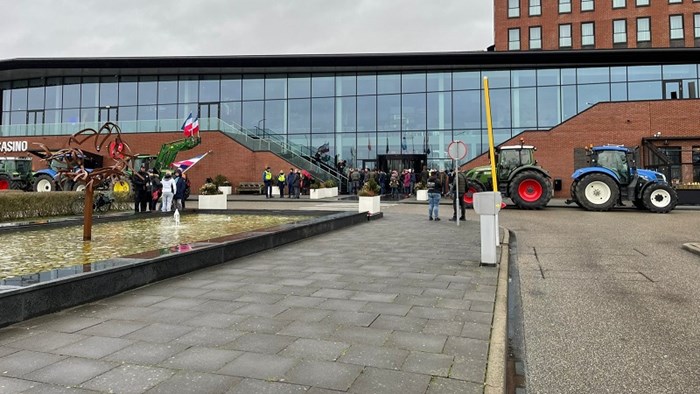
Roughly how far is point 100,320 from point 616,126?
3184 cm

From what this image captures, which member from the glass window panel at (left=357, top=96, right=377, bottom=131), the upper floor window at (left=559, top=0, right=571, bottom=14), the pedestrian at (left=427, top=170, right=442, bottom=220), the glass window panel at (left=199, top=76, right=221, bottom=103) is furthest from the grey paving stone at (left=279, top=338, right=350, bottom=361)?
the upper floor window at (left=559, top=0, right=571, bottom=14)

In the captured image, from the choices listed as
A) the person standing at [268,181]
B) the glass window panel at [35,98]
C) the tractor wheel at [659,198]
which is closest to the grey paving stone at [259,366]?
the tractor wheel at [659,198]

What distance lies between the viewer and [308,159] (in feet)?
118

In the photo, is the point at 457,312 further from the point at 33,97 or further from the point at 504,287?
the point at 33,97

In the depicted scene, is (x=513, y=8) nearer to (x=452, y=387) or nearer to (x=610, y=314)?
(x=610, y=314)

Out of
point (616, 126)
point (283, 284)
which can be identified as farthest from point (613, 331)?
point (616, 126)

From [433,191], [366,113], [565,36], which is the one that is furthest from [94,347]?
[565,36]

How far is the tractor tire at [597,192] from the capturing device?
1917cm

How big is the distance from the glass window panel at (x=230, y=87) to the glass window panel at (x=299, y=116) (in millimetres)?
4644

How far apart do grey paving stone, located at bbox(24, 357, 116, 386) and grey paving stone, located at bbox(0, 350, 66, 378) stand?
81 millimetres

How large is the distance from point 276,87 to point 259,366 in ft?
122

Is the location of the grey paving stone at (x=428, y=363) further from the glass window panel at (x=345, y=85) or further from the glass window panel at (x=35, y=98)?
the glass window panel at (x=35, y=98)

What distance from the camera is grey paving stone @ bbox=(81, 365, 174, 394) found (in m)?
3.14

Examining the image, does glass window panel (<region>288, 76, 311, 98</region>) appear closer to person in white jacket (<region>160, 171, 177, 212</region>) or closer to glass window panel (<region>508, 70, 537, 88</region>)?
glass window panel (<region>508, 70, 537, 88</region>)
